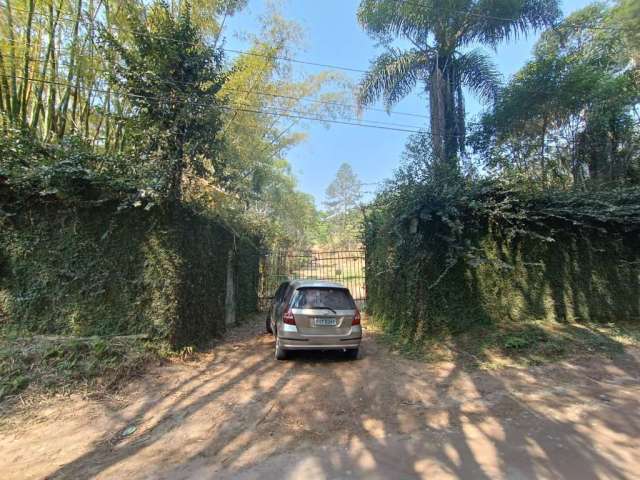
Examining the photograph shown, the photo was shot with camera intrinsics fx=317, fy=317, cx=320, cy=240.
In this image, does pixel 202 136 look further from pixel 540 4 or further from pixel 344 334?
pixel 540 4

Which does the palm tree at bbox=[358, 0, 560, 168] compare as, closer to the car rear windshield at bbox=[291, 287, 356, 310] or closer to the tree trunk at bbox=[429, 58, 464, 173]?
the tree trunk at bbox=[429, 58, 464, 173]

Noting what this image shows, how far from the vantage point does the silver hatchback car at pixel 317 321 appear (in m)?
5.29

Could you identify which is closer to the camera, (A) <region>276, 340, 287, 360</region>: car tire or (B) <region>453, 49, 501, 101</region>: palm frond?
(A) <region>276, 340, 287, 360</region>: car tire

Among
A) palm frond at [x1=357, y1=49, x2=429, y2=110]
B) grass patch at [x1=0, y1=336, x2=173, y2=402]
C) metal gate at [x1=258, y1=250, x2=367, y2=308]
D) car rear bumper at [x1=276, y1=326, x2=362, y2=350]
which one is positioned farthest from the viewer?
palm frond at [x1=357, y1=49, x2=429, y2=110]

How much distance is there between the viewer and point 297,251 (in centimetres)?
1220

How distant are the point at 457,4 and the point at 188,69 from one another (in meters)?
8.92

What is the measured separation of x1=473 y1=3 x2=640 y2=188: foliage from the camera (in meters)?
9.91

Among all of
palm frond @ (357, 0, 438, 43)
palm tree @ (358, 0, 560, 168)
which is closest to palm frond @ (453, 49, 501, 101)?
palm tree @ (358, 0, 560, 168)

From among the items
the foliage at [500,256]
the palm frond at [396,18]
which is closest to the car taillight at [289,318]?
the foliage at [500,256]

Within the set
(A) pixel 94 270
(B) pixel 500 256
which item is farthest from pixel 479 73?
(A) pixel 94 270

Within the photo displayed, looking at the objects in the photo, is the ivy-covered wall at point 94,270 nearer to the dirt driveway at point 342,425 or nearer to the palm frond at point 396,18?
the dirt driveway at point 342,425

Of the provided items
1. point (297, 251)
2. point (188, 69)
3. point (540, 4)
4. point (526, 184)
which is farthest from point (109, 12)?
point (540, 4)

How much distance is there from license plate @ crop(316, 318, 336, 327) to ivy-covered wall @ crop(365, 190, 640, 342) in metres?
2.10

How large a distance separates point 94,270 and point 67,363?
1581mm
